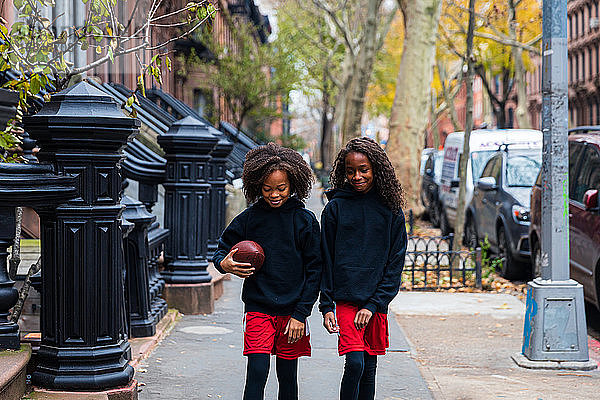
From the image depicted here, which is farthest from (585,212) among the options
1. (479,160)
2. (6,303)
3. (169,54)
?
(169,54)

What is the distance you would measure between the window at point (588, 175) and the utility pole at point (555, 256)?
211 cm

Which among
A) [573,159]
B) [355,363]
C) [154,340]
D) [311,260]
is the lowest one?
[154,340]

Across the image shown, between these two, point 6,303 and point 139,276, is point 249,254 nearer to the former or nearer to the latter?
point 6,303

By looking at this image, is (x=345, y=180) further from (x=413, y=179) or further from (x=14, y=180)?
(x=413, y=179)

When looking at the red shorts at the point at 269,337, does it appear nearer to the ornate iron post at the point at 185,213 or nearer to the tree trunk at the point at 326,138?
the ornate iron post at the point at 185,213

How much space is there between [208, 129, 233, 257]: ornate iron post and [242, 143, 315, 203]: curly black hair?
5424 mm

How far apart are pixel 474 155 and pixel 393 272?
41.7 ft

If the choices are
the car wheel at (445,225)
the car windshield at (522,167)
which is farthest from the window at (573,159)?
the car wheel at (445,225)

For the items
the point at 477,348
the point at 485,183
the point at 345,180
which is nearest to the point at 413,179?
the point at 485,183

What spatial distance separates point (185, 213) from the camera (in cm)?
856

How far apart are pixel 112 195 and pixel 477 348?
12.8 feet

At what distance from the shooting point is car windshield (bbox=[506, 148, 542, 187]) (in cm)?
1335

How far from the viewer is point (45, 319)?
4.88 m

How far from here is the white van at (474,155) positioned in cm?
1670
